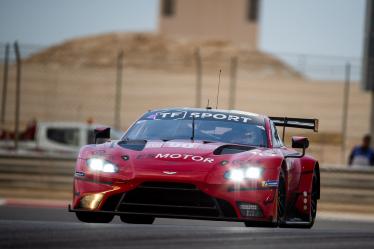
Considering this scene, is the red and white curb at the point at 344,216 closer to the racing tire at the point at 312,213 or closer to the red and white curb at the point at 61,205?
the red and white curb at the point at 61,205

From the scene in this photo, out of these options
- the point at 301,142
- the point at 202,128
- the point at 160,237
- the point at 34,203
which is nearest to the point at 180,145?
the point at 202,128

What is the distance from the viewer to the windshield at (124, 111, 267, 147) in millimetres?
10367

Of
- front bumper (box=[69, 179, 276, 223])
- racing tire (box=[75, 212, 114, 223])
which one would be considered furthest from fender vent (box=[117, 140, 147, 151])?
racing tire (box=[75, 212, 114, 223])

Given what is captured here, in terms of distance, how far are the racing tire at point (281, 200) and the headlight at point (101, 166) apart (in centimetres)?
150

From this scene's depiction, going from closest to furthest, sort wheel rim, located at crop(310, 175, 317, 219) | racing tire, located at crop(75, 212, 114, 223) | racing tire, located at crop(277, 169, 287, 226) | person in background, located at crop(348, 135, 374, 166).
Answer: racing tire, located at crop(277, 169, 287, 226) < racing tire, located at crop(75, 212, 114, 223) < wheel rim, located at crop(310, 175, 317, 219) < person in background, located at crop(348, 135, 374, 166)

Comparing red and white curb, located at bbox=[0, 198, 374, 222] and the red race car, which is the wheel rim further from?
red and white curb, located at bbox=[0, 198, 374, 222]

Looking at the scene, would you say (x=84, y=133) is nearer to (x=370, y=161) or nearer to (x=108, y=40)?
(x=370, y=161)

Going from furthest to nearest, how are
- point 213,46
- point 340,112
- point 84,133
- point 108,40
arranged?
1. point 108,40
2. point 213,46
3. point 340,112
4. point 84,133

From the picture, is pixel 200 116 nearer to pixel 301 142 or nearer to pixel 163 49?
pixel 301 142

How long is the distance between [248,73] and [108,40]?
86.4ft

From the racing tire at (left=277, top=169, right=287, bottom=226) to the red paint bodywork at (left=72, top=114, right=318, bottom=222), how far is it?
141 millimetres

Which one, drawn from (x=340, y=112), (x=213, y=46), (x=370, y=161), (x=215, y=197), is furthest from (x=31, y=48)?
(x=213, y=46)

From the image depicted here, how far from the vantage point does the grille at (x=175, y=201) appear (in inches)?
355

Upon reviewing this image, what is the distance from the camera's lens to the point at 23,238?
7.36 meters
